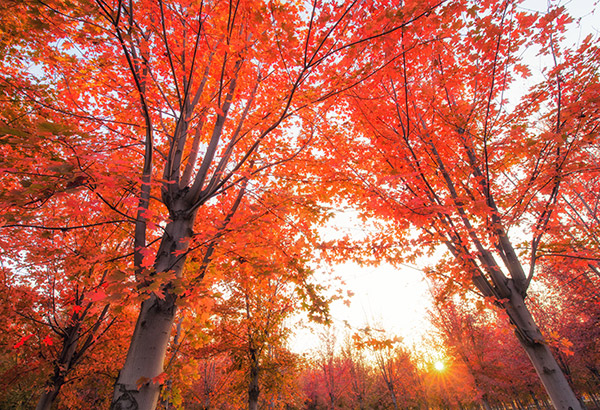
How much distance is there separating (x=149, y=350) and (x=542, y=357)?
4.59 metres

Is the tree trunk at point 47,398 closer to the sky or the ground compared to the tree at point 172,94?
closer to the ground

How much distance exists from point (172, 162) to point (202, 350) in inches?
284

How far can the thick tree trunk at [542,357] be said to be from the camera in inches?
119

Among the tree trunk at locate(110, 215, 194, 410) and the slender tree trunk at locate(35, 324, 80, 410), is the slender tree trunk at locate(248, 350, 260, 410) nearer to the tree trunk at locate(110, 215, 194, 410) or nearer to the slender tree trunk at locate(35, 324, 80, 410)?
the slender tree trunk at locate(35, 324, 80, 410)

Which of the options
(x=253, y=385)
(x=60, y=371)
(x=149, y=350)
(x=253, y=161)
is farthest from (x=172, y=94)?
(x=253, y=385)

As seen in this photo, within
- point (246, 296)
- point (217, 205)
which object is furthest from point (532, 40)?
point (246, 296)

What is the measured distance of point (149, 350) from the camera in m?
1.99

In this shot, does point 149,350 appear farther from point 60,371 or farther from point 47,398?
point 47,398

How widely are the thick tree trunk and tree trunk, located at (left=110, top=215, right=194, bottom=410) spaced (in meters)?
4.31

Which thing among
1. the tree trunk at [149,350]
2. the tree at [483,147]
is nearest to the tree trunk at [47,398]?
the tree trunk at [149,350]

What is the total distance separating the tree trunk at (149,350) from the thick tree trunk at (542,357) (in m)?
4.31

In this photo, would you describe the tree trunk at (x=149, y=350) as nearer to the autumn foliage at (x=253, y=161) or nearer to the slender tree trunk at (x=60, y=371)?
the autumn foliage at (x=253, y=161)

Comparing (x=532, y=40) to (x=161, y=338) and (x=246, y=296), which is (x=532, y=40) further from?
(x=246, y=296)

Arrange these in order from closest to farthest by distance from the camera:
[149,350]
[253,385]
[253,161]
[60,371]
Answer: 1. [149,350]
2. [253,161]
3. [60,371]
4. [253,385]
